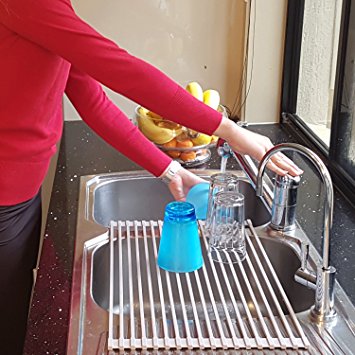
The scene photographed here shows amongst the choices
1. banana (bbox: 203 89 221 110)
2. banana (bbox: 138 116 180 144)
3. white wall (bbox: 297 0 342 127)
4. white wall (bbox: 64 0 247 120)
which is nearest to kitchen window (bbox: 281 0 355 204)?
white wall (bbox: 297 0 342 127)

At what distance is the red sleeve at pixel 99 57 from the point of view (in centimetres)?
110

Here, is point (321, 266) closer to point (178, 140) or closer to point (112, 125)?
point (112, 125)

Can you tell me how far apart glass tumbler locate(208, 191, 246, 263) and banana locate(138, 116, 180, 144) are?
458 millimetres

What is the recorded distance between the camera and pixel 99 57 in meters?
1.11

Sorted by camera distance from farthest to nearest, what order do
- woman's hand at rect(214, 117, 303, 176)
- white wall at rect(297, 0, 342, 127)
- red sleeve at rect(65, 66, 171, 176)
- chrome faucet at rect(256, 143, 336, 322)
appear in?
1. white wall at rect(297, 0, 342, 127)
2. red sleeve at rect(65, 66, 171, 176)
3. woman's hand at rect(214, 117, 303, 176)
4. chrome faucet at rect(256, 143, 336, 322)

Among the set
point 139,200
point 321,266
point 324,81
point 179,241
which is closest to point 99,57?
point 179,241

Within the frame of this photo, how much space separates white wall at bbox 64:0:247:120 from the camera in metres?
1.99

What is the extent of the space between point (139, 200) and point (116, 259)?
0.38m

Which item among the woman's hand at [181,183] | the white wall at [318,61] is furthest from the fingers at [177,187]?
the white wall at [318,61]

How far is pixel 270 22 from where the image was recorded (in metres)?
1.95

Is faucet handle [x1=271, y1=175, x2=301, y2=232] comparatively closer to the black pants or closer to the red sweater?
the red sweater

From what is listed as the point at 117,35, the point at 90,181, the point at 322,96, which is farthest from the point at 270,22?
the point at 90,181

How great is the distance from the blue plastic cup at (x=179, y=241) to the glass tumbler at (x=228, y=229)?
0.21 feet

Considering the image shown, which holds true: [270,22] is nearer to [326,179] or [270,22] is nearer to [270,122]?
[270,122]
